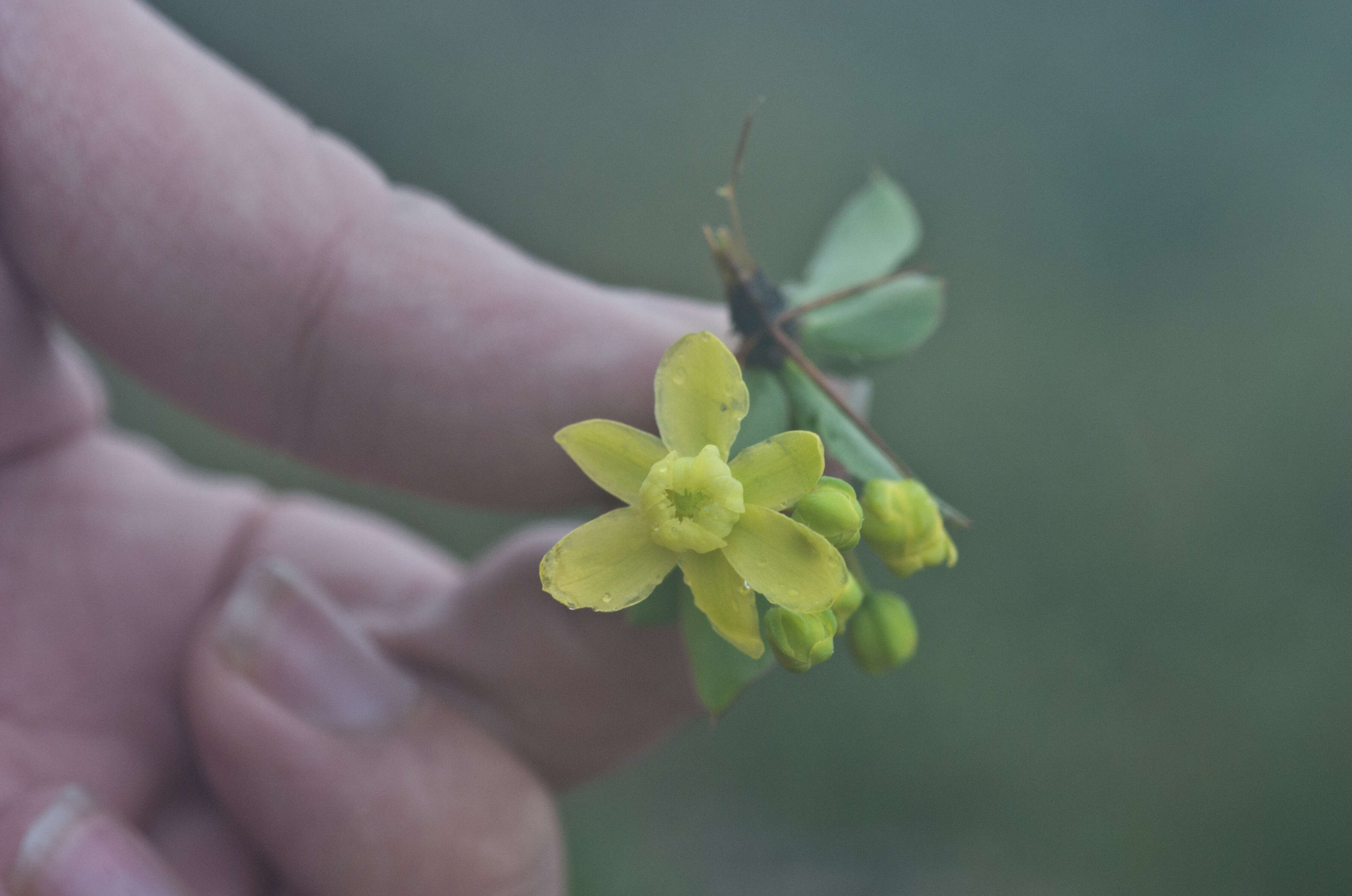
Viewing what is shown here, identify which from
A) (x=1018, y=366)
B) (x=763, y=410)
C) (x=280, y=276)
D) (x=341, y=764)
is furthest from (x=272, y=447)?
(x=1018, y=366)

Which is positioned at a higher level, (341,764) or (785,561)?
(785,561)

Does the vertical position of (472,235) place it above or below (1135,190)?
below

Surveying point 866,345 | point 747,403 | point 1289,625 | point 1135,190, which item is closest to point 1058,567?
point 1289,625

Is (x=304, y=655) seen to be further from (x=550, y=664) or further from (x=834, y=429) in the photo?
(x=834, y=429)

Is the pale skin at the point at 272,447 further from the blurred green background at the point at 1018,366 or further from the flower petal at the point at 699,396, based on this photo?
the blurred green background at the point at 1018,366

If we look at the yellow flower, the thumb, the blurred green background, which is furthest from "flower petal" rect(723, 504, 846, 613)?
the blurred green background

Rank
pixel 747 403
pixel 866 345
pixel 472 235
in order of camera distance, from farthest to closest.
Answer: pixel 472 235, pixel 866 345, pixel 747 403

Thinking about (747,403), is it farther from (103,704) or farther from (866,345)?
(103,704)
